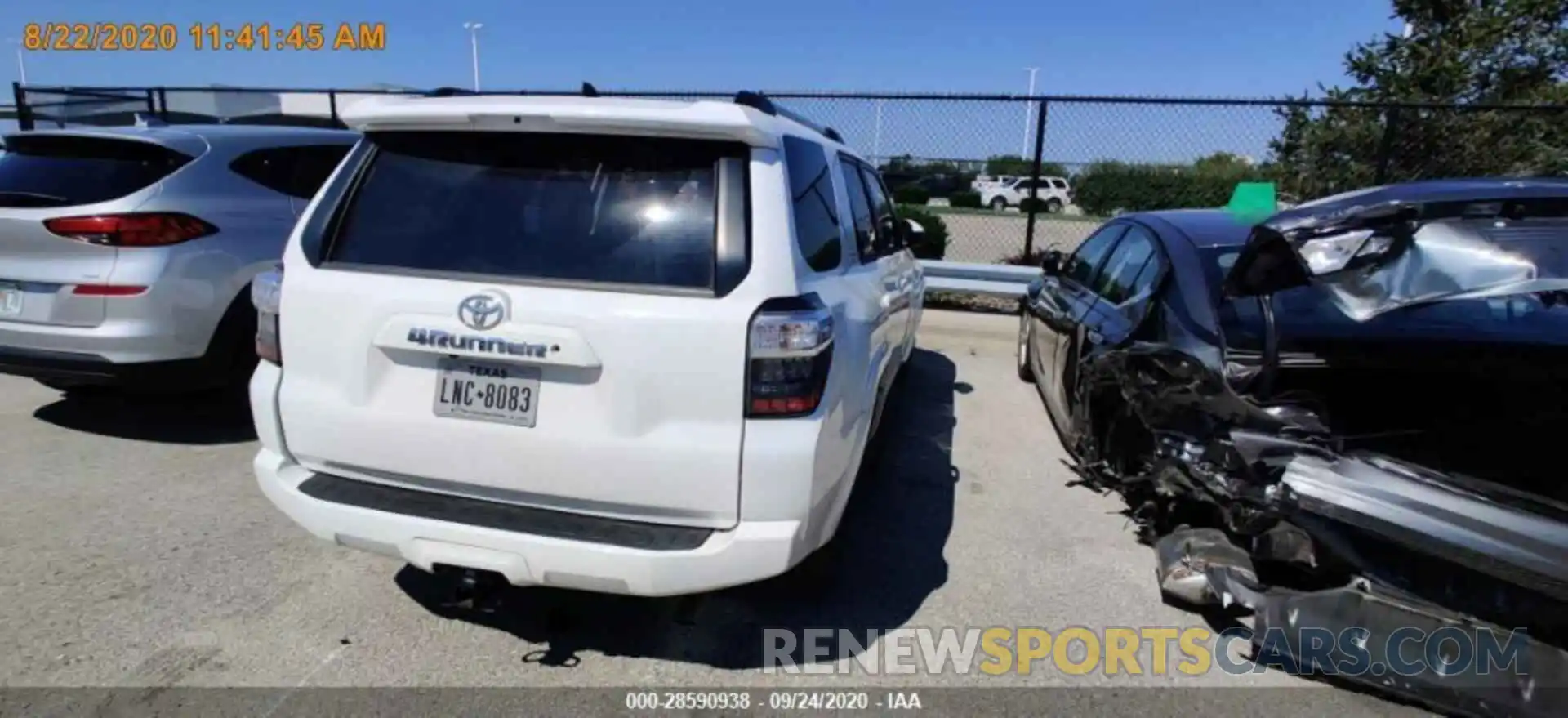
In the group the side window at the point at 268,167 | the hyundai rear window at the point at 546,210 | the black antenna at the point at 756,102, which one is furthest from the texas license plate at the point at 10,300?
the black antenna at the point at 756,102

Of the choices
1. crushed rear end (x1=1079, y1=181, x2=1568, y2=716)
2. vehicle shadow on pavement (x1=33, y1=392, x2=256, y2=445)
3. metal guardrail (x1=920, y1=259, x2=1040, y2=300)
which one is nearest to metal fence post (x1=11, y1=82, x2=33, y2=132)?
vehicle shadow on pavement (x1=33, y1=392, x2=256, y2=445)

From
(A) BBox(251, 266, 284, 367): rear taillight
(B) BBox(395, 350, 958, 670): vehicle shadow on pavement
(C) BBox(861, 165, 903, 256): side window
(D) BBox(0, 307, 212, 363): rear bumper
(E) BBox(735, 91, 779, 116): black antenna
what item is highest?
(E) BBox(735, 91, 779, 116): black antenna

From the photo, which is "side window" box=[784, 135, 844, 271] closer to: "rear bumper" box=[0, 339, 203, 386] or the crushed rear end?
the crushed rear end

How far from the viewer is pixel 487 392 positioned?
2.28 meters

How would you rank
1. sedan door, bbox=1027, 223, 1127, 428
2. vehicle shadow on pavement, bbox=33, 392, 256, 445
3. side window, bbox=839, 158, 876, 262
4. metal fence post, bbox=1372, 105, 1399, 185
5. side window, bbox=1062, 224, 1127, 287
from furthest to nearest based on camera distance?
1. metal fence post, bbox=1372, 105, 1399, 185
2. side window, bbox=1062, 224, 1127, 287
3. sedan door, bbox=1027, 223, 1127, 428
4. vehicle shadow on pavement, bbox=33, 392, 256, 445
5. side window, bbox=839, 158, 876, 262

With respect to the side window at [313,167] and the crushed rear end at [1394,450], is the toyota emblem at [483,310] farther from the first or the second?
the side window at [313,167]

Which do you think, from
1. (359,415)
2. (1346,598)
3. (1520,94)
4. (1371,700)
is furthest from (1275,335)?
(1520,94)

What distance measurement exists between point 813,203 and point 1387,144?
8.84 m

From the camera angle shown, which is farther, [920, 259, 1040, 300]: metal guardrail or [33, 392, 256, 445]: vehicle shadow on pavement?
[920, 259, 1040, 300]: metal guardrail

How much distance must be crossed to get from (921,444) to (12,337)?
15.8 feet

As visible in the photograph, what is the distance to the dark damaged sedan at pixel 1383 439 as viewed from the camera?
2.29 metres

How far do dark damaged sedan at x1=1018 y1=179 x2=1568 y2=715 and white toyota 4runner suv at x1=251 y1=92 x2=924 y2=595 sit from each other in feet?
4.67

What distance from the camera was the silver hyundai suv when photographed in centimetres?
393

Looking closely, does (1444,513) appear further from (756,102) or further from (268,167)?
(268,167)
